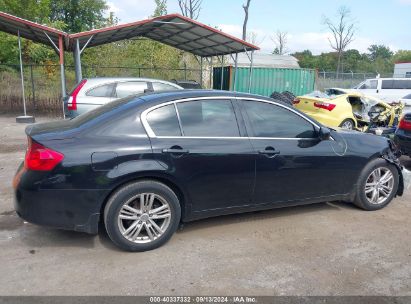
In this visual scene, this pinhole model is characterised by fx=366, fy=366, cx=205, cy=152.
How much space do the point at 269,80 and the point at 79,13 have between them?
3206 cm

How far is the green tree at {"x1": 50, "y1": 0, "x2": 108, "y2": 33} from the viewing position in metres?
40.4

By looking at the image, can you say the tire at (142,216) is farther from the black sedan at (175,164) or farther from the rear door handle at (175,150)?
the rear door handle at (175,150)

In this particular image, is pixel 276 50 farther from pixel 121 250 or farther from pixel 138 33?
pixel 121 250

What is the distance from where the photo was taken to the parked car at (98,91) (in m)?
8.42

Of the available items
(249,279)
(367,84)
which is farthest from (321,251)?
(367,84)

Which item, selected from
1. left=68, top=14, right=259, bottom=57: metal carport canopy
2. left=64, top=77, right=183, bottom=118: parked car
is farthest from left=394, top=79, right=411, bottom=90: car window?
left=64, top=77, right=183, bottom=118: parked car

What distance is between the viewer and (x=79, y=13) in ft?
136

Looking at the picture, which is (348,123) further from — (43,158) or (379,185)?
(43,158)

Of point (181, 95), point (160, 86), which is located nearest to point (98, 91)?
point (160, 86)

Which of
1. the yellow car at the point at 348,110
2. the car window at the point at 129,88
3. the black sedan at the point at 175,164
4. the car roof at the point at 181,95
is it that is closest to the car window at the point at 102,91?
the car window at the point at 129,88

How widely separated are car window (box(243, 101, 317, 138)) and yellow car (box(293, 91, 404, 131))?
568 centimetres

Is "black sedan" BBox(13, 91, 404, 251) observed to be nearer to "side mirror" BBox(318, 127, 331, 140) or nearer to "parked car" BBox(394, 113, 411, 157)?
"side mirror" BBox(318, 127, 331, 140)

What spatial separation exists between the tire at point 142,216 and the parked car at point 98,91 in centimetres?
503

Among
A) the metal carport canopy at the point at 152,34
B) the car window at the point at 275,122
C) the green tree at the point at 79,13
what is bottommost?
the car window at the point at 275,122
